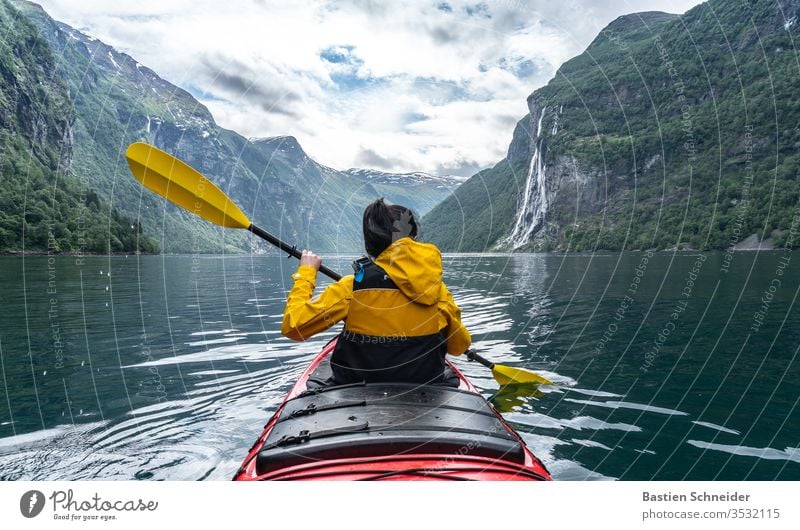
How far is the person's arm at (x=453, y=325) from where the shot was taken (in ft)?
15.6

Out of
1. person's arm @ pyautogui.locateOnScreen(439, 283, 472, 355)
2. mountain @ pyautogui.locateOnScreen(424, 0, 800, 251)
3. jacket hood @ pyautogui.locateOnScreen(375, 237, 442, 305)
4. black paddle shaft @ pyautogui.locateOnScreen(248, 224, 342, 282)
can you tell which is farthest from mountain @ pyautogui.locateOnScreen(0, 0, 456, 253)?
jacket hood @ pyautogui.locateOnScreen(375, 237, 442, 305)

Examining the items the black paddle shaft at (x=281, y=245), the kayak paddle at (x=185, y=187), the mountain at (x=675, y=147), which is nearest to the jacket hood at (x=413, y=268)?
the black paddle shaft at (x=281, y=245)

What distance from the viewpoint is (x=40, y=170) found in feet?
288

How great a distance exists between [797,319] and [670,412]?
1084 cm

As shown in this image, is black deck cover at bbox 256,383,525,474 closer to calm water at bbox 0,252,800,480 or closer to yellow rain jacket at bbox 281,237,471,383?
yellow rain jacket at bbox 281,237,471,383

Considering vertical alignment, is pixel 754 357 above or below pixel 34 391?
below

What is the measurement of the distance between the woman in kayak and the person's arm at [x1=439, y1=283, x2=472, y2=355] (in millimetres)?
16

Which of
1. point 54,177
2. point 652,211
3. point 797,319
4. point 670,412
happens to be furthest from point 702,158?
point 54,177

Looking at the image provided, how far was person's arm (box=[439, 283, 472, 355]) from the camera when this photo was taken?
15.6 feet

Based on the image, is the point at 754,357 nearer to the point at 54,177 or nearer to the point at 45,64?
the point at 54,177

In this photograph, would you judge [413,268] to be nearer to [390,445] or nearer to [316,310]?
[316,310]

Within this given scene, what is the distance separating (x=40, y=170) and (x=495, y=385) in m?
103

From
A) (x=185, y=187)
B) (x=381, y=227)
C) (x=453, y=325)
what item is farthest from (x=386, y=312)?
(x=185, y=187)

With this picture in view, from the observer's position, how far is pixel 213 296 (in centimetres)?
2600
